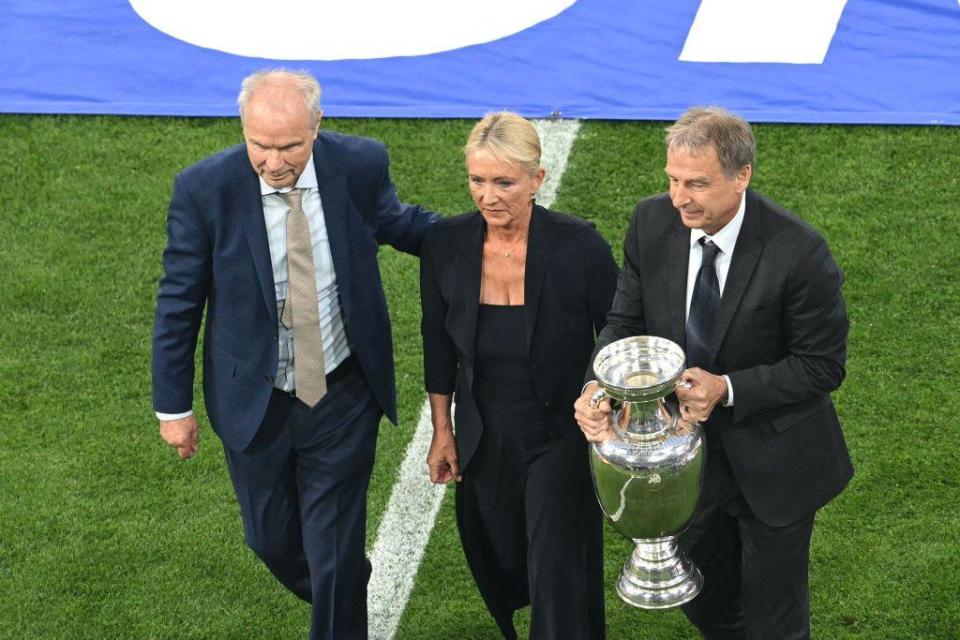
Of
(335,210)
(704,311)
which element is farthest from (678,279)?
(335,210)

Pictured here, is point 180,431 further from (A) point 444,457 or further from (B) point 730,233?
(B) point 730,233

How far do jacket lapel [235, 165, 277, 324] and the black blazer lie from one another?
0.46m

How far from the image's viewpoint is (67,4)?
968 cm

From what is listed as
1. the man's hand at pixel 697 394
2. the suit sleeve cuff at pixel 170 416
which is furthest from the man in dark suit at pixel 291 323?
the man's hand at pixel 697 394

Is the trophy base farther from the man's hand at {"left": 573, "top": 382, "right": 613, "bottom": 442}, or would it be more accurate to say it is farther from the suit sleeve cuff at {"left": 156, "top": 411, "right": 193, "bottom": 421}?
the suit sleeve cuff at {"left": 156, "top": 411, "right": 193, "bottom": 421}

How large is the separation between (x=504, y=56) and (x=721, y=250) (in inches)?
192

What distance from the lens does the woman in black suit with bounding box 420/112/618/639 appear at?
4738 mm

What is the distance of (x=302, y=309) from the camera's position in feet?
15.7

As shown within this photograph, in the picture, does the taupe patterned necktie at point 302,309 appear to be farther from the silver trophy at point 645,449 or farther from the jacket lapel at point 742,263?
the jacket lapel at point 742,263

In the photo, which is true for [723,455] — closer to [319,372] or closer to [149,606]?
[319,372]

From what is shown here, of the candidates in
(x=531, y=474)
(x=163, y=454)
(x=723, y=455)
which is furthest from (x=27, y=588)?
(x=723, y=455)

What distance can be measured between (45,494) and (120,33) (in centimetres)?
393

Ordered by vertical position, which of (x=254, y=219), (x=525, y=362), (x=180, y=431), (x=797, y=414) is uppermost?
(x=254, y=219)

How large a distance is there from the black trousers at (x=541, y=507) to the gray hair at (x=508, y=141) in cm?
69
